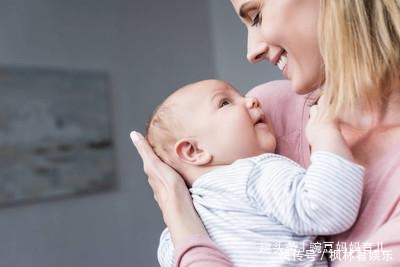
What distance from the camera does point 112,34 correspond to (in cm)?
272

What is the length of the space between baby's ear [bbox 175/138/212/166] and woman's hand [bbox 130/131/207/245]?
1.5 inches

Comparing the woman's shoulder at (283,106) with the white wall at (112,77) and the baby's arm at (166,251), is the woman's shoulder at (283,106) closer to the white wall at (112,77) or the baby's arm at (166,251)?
the baby's arm at (166,251)

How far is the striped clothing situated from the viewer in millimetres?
705

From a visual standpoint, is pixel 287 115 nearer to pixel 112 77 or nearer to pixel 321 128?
pixel 321 128

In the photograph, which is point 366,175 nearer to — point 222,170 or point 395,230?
point 395,230

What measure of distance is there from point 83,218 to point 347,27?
6.68 feet

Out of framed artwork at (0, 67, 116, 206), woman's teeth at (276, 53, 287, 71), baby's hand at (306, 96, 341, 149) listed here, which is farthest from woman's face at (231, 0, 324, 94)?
framed artwork at (0, 67, 116, 206)

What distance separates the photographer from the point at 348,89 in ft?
2.53

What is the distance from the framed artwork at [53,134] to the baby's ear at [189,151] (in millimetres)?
1605

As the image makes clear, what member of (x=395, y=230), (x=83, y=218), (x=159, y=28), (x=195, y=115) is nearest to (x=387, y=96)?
(x=395, y=230)

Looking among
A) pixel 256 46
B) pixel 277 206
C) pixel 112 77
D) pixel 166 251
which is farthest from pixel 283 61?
pixel 112 77

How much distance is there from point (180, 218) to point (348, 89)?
343 mm

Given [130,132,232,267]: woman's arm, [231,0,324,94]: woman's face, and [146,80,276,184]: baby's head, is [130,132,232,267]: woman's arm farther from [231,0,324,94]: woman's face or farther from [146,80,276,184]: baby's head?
[231,0,324,94]: woman's face

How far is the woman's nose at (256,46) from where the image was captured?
932mm
